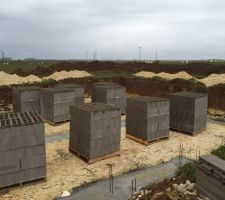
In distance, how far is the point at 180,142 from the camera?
16234 mm

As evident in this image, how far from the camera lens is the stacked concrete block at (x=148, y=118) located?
1538 centimetres

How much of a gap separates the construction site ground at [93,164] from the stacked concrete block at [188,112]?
0.52m

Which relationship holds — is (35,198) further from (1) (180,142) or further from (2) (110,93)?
(2) (110,93)

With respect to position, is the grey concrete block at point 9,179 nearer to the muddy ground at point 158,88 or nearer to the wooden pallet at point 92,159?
the wooden pallet at point 92,159

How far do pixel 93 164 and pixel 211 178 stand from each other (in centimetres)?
560

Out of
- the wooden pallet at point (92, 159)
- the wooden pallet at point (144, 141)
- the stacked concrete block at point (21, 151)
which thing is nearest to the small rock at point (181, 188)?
the wooden pallet at point (92, 159)

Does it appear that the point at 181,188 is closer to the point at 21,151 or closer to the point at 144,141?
the point at 21,151

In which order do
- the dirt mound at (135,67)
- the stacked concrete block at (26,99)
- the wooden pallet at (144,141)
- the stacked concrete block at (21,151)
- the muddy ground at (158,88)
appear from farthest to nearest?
1. the dirt mound at (135,67)
2. the muddy ground at (158,88)
3. the stacked concrete block at (26,99)
4. the wooden pallet at (144,141)
5. the stacked concrete block at (21,151)

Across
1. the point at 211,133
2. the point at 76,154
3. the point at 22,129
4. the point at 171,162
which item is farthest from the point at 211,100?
the point at 22,129

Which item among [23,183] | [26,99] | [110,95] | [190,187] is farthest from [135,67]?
[190,187]

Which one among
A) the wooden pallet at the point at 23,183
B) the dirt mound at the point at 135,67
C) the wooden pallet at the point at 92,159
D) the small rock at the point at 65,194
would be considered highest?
the dirt mound at the point at 135,67

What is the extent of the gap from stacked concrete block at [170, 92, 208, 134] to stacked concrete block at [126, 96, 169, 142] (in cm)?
198

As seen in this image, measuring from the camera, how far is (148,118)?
1532cm

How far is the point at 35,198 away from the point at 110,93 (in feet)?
41.4
